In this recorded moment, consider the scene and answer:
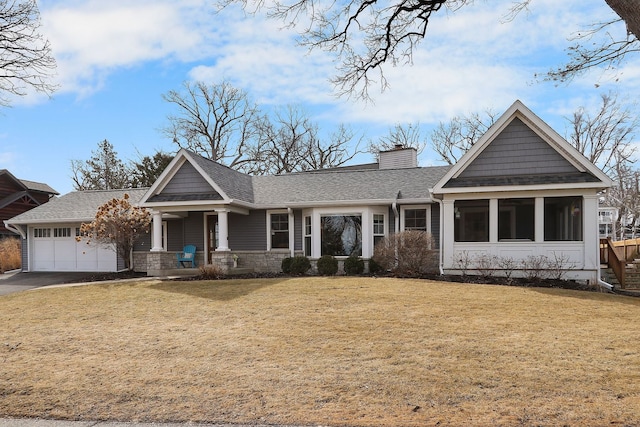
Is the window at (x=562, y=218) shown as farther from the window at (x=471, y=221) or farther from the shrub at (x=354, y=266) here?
the shrub at (x=354, y=266)

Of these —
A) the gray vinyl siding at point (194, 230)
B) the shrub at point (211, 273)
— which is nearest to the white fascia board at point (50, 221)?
the gray vinyl siding at point (194, 230)

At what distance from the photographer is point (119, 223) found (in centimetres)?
1769

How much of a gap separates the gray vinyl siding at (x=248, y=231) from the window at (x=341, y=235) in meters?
2.88

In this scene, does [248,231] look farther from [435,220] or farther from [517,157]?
[517,157]

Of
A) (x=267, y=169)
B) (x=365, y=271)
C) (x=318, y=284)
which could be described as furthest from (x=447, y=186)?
(x=267, y=169)

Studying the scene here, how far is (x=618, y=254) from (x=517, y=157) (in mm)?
7417

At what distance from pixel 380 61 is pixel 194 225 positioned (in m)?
12.5

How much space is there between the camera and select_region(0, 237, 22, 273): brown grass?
23.4 m

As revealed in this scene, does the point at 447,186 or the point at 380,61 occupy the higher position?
the point at 380,61

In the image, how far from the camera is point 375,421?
4234 millimetres

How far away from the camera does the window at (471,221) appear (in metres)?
15.2

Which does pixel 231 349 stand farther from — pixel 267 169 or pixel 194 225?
pixel 267 169

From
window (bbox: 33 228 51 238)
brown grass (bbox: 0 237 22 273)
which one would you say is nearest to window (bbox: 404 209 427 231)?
window (bbox: 33 228 51 238)

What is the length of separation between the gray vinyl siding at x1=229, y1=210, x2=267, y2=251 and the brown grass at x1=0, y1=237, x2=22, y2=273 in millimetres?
12966
